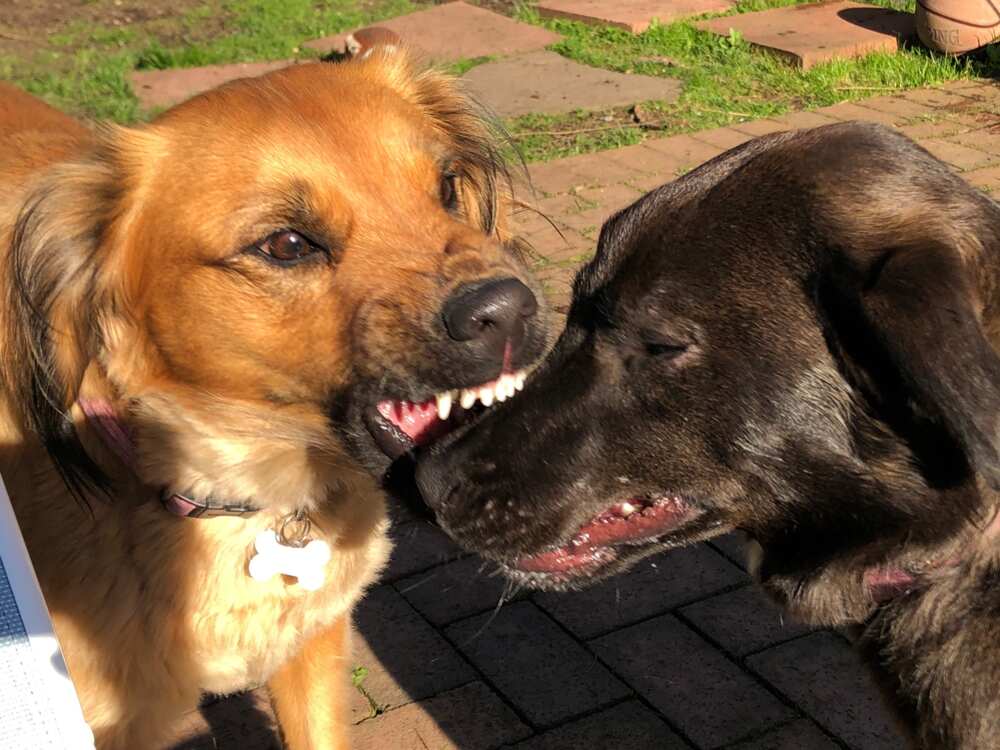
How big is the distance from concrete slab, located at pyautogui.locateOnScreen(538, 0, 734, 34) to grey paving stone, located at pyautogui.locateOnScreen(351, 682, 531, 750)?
6421 mm

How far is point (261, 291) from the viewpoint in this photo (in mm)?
2691

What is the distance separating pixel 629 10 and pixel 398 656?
21.8 ft

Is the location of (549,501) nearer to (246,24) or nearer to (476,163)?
(476,163)

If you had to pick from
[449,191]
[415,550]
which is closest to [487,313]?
[449,191]

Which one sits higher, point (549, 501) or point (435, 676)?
point (549, 501)

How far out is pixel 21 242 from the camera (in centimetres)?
279

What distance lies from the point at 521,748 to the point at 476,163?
1575 millimetres

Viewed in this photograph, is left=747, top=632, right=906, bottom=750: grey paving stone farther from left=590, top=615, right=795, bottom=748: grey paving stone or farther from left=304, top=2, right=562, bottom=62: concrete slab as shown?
left=304, top=2, right=562, bottom=62: concrete slab

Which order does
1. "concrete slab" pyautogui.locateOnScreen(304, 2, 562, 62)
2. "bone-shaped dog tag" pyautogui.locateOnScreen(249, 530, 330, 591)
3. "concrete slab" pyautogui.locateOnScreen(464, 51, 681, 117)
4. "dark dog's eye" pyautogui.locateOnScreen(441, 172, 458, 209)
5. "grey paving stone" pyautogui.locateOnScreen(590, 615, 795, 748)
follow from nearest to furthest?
"bone-shaped dog tag" pyautogui.locateOnScreen(249, 530, 330, 591), "dark dog's eye" pyautogui.locateOnScreen(441, 172, 458, 209), "grey paving stone" pyautogui.locateOnScreen(590, 615, 795, 748), "concrete slab" pyautogui.locateOnScreen(464, 51, 681, 117), "concrete slab" pyautogui.locateOnScreen(304, 2, 562, 62)

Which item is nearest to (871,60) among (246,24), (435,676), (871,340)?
(246,24)

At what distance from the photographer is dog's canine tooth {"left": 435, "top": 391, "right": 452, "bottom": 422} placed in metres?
2.67

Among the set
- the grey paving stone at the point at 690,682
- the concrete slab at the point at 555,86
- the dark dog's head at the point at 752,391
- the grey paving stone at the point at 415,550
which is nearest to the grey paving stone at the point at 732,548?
the grey paving stone at the point at 690,682

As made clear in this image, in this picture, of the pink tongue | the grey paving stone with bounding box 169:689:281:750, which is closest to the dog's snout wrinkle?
the pink tongue

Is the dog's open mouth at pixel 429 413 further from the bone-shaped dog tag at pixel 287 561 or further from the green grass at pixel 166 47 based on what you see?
the green grass at pixel 166 47
